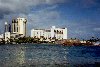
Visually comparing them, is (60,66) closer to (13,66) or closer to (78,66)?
(78,66)

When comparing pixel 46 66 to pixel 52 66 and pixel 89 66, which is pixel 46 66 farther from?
pixel 89 66

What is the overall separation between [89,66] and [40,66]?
7683mm

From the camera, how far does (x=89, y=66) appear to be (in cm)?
4844

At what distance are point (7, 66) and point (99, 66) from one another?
14.2 metres

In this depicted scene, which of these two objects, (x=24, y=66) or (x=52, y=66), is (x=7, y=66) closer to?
(x=24, y=66)

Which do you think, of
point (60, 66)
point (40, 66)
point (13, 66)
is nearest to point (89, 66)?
point (60, 66)

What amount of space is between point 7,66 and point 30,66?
3487mm

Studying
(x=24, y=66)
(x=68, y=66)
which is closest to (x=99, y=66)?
(x=68, y=66)

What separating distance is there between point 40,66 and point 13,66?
13.4 ft

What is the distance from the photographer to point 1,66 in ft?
151

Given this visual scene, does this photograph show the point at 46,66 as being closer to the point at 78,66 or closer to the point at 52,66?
the point at 52,66

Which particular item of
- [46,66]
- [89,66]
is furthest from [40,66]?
[89,66]

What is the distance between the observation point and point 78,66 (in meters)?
47.9

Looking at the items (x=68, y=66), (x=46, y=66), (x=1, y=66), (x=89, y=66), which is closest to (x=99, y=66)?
(x=89, y=66)
